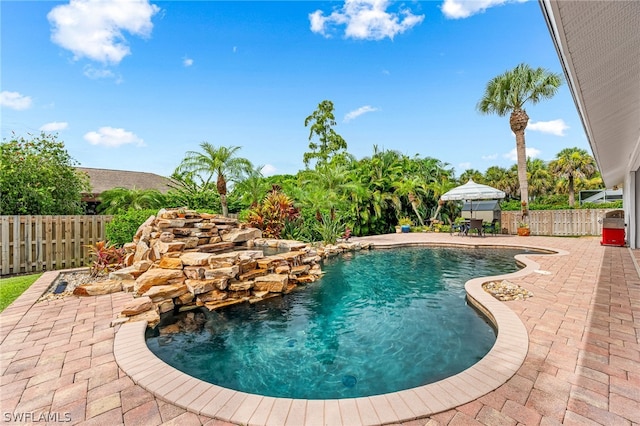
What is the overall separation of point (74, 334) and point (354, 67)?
18151 millimetres

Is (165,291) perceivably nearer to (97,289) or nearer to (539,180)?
(97,289)

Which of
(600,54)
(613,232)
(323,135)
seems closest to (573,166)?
(613,232)

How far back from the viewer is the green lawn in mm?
5217

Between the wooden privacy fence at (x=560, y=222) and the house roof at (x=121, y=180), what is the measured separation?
68.9 ft

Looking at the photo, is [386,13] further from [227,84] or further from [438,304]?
[438,304]

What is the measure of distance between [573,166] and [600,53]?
37.3 metres

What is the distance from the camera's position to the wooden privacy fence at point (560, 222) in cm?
1551

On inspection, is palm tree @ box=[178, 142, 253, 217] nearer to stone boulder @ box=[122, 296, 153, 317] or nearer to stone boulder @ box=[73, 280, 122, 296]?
stone boulder @ box=[73, 280, 122, 296]

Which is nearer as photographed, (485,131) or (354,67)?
(354,67)

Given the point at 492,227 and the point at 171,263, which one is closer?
the point at 171,263

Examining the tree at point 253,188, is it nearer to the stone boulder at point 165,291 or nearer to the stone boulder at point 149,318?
the stone boulder at point 165,291

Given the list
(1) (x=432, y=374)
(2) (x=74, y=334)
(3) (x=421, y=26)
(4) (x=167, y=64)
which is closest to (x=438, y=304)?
(1) (x=432, y=374)

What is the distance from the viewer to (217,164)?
13.9 meters

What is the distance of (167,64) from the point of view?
12000mm
